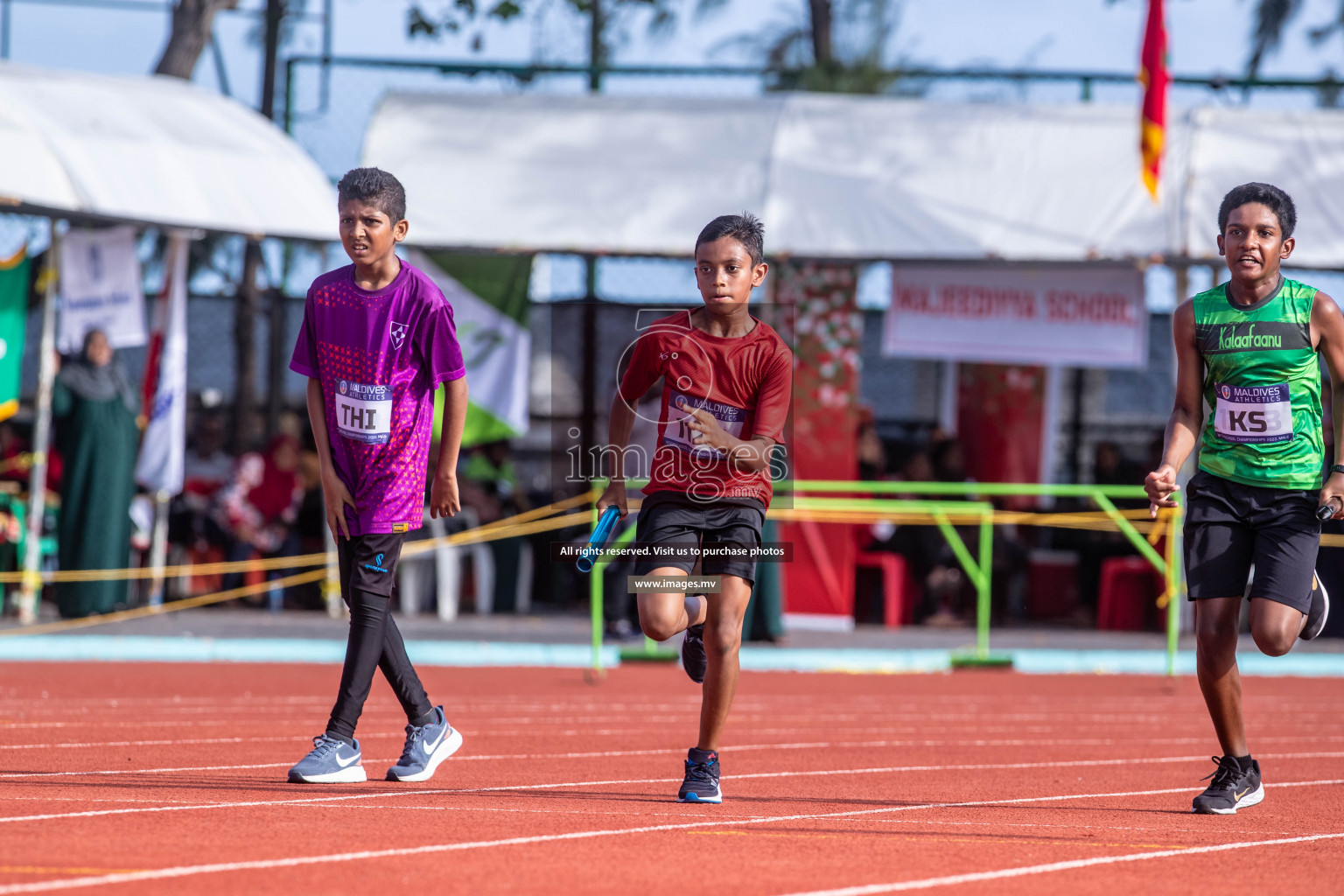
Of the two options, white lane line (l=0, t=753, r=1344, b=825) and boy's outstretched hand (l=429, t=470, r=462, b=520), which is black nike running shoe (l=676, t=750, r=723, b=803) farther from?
boy's outstretched hand (l=429, t=470, r=462, b=520)

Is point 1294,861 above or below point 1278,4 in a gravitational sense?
below

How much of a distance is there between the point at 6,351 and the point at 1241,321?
34.3ft

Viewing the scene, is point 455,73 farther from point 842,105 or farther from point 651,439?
point 651,439

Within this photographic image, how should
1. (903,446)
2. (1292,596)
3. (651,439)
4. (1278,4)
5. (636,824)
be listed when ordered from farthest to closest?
(1278,4)
(903,446)
(651,439)
(1292,596)
(636,824)

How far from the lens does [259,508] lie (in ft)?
50.3

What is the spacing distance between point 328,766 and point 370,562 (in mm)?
689

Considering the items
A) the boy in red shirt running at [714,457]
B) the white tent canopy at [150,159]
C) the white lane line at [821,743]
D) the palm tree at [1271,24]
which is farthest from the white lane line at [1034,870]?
the palm tree at [1271,24]

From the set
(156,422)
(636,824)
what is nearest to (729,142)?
(156,422)

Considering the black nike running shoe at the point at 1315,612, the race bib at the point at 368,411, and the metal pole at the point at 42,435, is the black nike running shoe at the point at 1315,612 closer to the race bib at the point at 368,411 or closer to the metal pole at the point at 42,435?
the race bib at the point at 368,411

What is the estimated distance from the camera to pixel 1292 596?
5.91m

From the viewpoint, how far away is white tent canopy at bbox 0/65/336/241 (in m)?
13.4

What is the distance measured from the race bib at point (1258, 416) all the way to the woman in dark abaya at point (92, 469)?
32.5ft

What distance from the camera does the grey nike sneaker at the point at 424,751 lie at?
20.4ft

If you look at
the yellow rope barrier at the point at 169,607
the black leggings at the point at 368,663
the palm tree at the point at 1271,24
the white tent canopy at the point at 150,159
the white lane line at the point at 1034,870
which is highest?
the palm tree at the point at 1271,24
